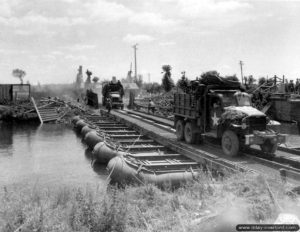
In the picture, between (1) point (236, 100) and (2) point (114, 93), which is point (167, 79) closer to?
(2) point (114, 93)

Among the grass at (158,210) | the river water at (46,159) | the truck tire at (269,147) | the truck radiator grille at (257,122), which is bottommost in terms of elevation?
the river water at (46,159)

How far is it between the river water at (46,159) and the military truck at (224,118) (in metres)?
4.56

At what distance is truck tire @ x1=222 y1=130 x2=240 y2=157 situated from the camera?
502 inches

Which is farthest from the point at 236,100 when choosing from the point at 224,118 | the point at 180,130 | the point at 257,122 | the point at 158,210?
the point at 158,210

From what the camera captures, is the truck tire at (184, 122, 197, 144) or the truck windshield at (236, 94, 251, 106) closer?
the truck windshield at (236, 94, 251, 106)

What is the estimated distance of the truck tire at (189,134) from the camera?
15852mm

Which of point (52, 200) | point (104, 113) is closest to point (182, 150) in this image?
point (52, 200)

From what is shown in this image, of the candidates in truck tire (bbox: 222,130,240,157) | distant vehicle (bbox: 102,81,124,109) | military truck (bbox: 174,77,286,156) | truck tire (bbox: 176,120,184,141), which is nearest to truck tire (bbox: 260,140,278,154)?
military truck (bbox: 174,77,286,156)

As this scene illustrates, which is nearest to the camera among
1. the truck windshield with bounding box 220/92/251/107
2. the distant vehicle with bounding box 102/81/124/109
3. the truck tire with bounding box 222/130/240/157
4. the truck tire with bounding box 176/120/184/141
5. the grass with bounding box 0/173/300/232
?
the grass with bounding box 0/173/300/232

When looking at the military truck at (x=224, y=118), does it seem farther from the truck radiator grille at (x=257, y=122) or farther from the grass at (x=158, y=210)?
Result: the grass at (x=158, y=210)

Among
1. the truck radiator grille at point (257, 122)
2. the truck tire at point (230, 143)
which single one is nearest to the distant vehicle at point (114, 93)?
the truck tire at point (230, 143)

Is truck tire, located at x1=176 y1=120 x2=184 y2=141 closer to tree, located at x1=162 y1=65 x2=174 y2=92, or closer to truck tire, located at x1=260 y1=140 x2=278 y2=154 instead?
truck tire, located at x1=260 y1=140 x2=278 y2=154

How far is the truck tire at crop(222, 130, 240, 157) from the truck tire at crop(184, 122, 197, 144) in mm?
2551

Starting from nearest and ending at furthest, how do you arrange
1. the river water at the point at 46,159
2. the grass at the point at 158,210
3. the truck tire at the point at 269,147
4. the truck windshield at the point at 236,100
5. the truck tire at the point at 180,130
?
the grass at the point at 158,210 → the truck tire at the point at 269,147 → the truck windshield at the point at 236,100 → the river water at the point at 46,159 → the truck tire at the point at 180,130
